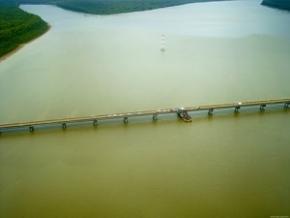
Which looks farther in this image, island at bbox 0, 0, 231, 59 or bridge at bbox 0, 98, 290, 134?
island at bbox 0, 0, 231, 59

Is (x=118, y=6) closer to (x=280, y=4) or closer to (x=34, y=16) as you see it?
(x=34, y=16)

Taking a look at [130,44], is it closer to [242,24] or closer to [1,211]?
[242,24]

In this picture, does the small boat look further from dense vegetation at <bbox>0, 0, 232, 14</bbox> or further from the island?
dense vegetation at <bbox>0, 0, 232, 14</bbox>

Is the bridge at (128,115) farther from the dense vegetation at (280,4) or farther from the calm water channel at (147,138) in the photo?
the dense vegetation at (280,4)

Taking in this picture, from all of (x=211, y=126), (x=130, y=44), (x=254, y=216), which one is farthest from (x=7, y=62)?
(x=254, y=216)

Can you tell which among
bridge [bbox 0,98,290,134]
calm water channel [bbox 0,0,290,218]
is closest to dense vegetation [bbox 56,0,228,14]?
calm water channel [bbox 0,0,290,218]

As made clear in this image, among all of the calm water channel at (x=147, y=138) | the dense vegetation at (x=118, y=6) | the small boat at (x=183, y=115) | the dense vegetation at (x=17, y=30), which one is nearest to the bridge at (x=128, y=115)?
the small boat at (x=183, y=115)
